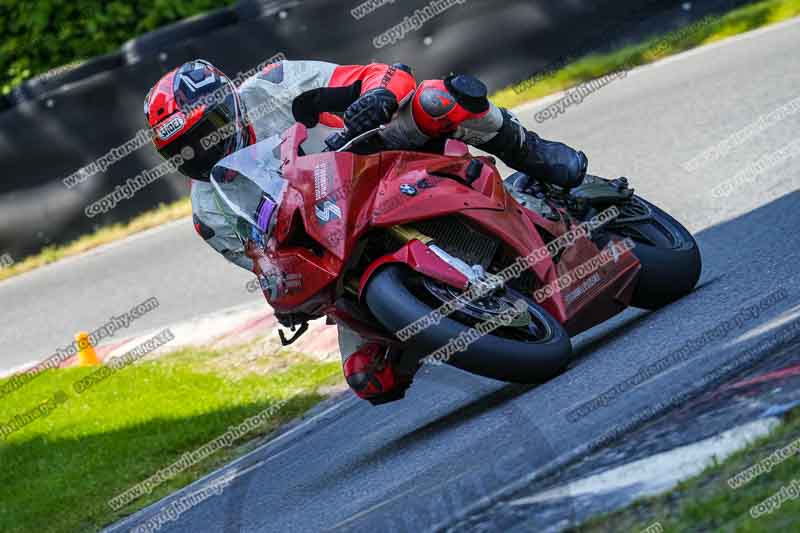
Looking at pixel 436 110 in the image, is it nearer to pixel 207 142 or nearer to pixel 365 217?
pixel 365 217

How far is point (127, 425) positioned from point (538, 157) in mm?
3399

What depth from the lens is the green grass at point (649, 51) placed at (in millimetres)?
12992

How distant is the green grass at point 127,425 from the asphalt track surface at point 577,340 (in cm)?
51

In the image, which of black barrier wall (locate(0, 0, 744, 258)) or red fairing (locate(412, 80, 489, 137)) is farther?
black barrier wall (locate(0, 0, 744, 258))

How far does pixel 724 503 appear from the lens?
3193 millimetres

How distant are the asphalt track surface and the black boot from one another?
0.78 metres

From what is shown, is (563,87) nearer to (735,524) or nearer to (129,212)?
(129,212)

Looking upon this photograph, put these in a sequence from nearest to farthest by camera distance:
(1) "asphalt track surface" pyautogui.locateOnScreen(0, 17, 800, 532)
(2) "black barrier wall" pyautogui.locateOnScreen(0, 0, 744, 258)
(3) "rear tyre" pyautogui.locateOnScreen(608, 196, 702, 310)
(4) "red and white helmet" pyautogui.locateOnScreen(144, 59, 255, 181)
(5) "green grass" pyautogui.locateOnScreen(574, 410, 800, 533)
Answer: (5) "green grass" pyautogui.locateOnScreen(574, 410, 800, 533)
(1) "asphalt track surface" pyautogui.locateOnScreen(0, 17, 800, 532)
(4) "red and white helmet" pyautogui.locateOnScreen(144, 59, 255, 181)
(3) "rear tyre" pyautogui.locateOnScreen(608, 196, 702, 310)
(2) "black barrier wall" pyautogui.locateOnScreen(0, 0, 744, 258)

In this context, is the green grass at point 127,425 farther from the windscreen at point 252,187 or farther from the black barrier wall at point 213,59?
the black barrier wall at point 213,59

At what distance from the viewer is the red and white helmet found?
547 centimetres

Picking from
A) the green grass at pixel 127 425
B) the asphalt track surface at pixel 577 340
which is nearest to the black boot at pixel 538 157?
the asphalt track surface at pixel 577 340

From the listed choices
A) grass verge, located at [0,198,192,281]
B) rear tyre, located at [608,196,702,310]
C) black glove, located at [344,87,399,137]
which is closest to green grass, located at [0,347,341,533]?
rear tyre, located at [608,196,702,310]

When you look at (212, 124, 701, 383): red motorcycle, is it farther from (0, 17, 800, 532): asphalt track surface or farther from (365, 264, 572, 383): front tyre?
(0, 17, 800, 532): asphalt track surface

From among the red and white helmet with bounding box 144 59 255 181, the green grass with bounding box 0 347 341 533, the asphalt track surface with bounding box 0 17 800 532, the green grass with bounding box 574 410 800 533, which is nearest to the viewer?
the green grass with bounding box 574 410 800 533
